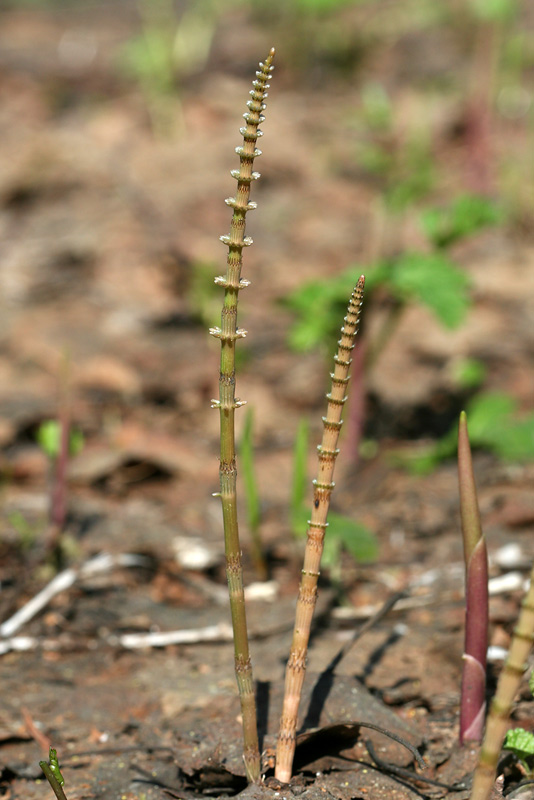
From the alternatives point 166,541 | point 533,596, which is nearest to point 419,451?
point 166,541

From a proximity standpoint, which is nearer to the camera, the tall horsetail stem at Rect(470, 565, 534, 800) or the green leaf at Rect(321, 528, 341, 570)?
the tall horsetail stem at Rect(470, 565, 534, 800)

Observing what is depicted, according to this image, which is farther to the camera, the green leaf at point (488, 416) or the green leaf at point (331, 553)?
the green leaf at point (488, 416)

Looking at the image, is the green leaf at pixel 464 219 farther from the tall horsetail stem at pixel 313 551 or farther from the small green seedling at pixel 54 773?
the small green seedling at pixel 54 773

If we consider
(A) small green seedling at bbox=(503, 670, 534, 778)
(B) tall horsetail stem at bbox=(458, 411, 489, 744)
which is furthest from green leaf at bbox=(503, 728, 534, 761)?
(B) tall horsetail stem at bbox=(458, 411, 489, 744)

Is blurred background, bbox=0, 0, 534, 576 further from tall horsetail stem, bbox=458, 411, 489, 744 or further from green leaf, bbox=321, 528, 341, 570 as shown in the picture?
tall horsetail stem, bbox=458, 411, 489, 744

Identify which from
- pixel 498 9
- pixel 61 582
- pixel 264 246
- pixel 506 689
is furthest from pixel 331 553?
pixel 498 9

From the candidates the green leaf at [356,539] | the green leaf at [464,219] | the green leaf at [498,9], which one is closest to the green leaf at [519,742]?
the green leaf at [356,539]

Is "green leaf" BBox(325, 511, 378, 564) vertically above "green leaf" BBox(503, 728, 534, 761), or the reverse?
"green leaf" BBox(325, 511, 378, 564)
